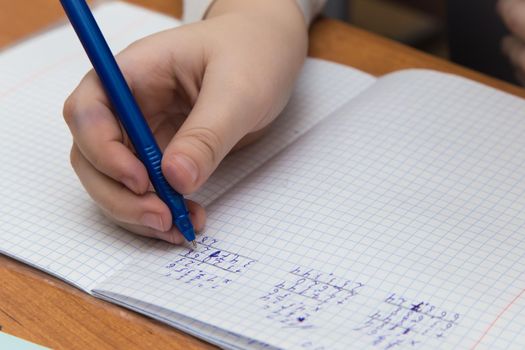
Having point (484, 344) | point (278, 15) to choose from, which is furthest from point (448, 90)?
point (484, 344)

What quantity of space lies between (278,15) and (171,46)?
0.37 feet

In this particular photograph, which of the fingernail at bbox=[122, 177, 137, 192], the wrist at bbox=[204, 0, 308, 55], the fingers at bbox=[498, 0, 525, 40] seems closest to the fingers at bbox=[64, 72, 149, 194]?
the fingernail at bbox=[122, 177, 137, 192]

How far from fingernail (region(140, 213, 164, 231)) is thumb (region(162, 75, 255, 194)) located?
0.07 feet

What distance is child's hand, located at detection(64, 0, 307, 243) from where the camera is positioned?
0.49 metres

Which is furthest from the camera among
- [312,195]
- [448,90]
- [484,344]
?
[448,90]

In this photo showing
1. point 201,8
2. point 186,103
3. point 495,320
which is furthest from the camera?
point 201,8

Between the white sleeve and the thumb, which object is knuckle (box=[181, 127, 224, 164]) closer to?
the thumb

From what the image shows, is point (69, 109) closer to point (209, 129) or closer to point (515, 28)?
point (209, 129)

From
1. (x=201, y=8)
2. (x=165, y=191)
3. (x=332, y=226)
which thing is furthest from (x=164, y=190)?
(x=201, y=8)

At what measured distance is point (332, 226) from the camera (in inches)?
19.7

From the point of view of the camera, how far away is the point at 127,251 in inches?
19.9

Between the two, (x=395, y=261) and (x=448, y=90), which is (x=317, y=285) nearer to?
(x=395, y=261)

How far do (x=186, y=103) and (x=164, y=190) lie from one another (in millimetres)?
108

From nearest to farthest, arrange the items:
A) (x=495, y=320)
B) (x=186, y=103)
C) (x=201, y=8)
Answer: (x=495, y=320)
(x=186, y=103)
(x=201, y=8)
